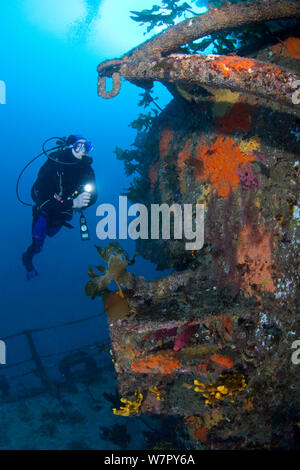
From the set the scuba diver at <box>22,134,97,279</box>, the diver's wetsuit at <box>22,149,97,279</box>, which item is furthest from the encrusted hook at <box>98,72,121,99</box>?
the diver's wetsuit at <box>22,149,97,279</box>

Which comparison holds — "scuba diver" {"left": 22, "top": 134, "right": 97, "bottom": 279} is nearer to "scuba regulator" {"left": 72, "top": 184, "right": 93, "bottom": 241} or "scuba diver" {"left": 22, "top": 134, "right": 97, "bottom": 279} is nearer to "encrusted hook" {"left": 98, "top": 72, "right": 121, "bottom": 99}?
"scuba regulator" {"left": 72, "top": 184, "right": 93, "bottom": 241}

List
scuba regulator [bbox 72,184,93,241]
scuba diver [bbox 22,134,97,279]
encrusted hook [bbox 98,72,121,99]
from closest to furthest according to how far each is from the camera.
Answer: encrusted hook [bbox 98,72,121,99], scuba regulator [bbox 72,184,93,241], scuba diver [bbox 22,134,97,279]

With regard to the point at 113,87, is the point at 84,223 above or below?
below

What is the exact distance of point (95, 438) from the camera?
24.5 ft

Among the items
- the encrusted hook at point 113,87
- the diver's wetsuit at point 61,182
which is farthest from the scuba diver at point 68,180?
the encrusted hook at point 113,87

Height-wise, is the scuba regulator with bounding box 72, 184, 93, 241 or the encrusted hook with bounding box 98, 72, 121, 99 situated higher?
the encrusted hook with bounding box 98, 72, 121, 99

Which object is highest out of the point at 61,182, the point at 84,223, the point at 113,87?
the point at 113,87

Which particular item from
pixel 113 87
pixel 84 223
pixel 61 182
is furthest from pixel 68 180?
pixel 113 87

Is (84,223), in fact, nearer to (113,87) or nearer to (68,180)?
(68,180)

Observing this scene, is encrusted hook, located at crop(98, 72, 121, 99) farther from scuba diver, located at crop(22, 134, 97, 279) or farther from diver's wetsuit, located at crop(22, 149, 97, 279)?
diver's wetsuit, located at crop(22, 149, 97, 279)

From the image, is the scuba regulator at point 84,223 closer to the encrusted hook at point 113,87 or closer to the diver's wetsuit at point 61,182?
the diver's wetsuit at point 61,182

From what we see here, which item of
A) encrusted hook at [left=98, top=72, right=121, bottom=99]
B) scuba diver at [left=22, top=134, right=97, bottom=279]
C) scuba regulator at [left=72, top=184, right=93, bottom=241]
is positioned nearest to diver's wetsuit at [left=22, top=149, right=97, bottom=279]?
scuba diver at [left=22, top=134, right=97, bottom=279]

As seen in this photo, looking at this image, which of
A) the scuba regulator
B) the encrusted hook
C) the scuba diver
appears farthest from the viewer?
the scuba diver

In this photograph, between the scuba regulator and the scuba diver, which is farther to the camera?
the scuba diver
